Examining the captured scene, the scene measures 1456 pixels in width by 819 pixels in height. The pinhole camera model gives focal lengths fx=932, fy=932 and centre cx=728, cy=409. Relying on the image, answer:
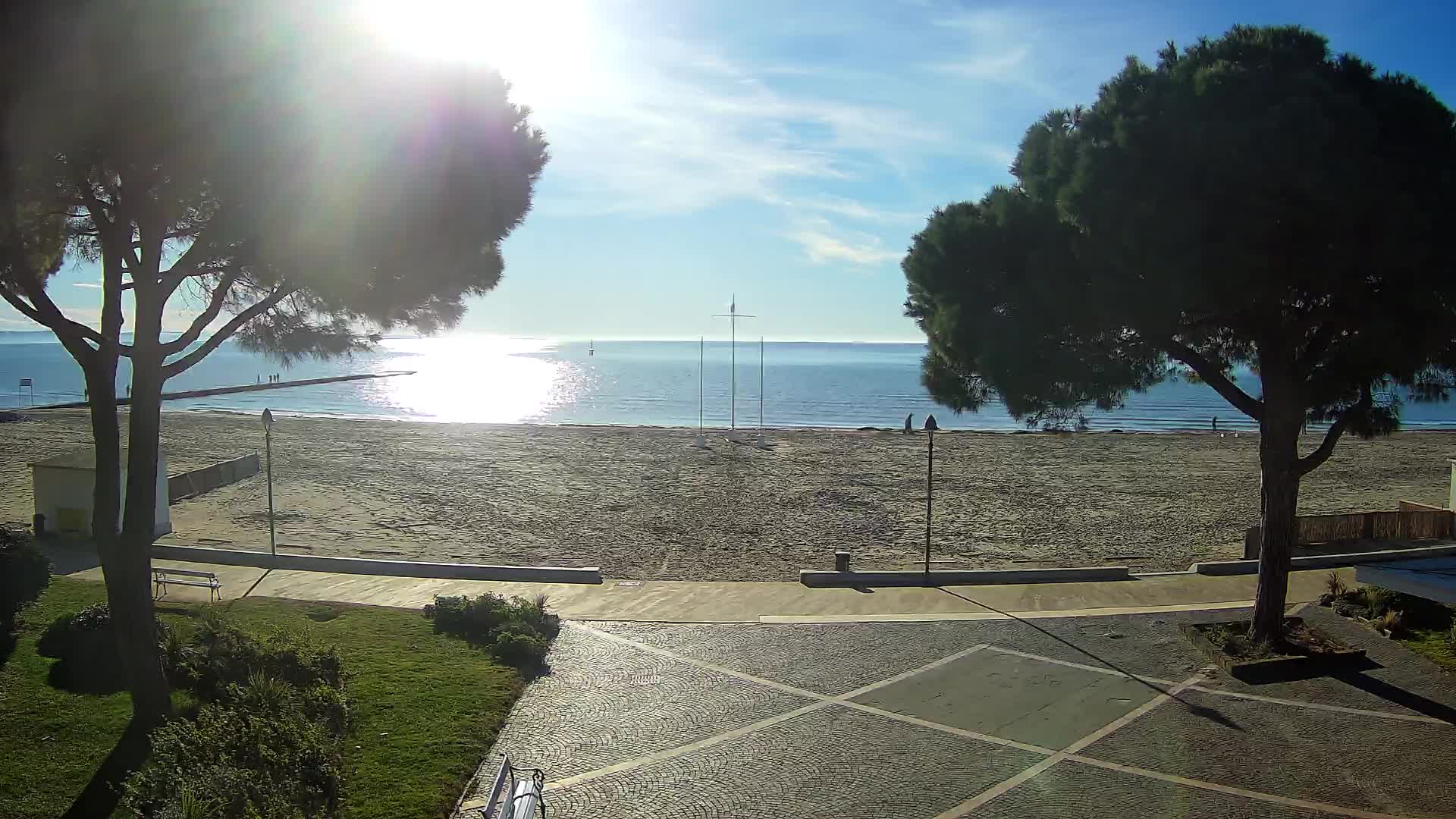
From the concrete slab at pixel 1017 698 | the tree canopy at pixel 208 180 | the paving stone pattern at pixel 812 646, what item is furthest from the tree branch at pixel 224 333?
the concrete slab at pixel 1017 698

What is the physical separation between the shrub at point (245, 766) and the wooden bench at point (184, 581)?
5754 millimetres

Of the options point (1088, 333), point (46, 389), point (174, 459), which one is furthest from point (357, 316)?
point (46, 389)

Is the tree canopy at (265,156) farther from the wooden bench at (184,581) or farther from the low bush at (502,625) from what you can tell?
the wooden bench at (184,581)

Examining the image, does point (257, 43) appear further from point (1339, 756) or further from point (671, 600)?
point (1339, 756)

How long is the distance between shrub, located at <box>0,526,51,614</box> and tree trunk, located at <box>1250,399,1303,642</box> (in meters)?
14.7

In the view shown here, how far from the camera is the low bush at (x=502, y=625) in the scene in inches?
436

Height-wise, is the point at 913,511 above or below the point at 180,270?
below

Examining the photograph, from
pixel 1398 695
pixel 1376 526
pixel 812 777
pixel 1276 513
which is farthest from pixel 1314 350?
pixel 1376 526

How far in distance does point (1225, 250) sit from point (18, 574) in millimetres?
14079

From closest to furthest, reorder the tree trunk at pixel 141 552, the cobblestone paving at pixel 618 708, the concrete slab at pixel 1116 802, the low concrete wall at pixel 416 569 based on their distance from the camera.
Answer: the concrete slab at pixel 1116 802, the tree trunk at pixel 141 552, the cobblestone paving at pixel 618 708, the low concrete wall at pixel 416 569

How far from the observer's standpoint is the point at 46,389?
339ft

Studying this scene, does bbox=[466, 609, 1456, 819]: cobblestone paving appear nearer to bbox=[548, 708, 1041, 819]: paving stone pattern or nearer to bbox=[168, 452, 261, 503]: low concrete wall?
bbox=[548, 708, 1041, 819]: paving stone pattern

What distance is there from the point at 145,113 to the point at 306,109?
1.30 m

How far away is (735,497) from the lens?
2941cm
